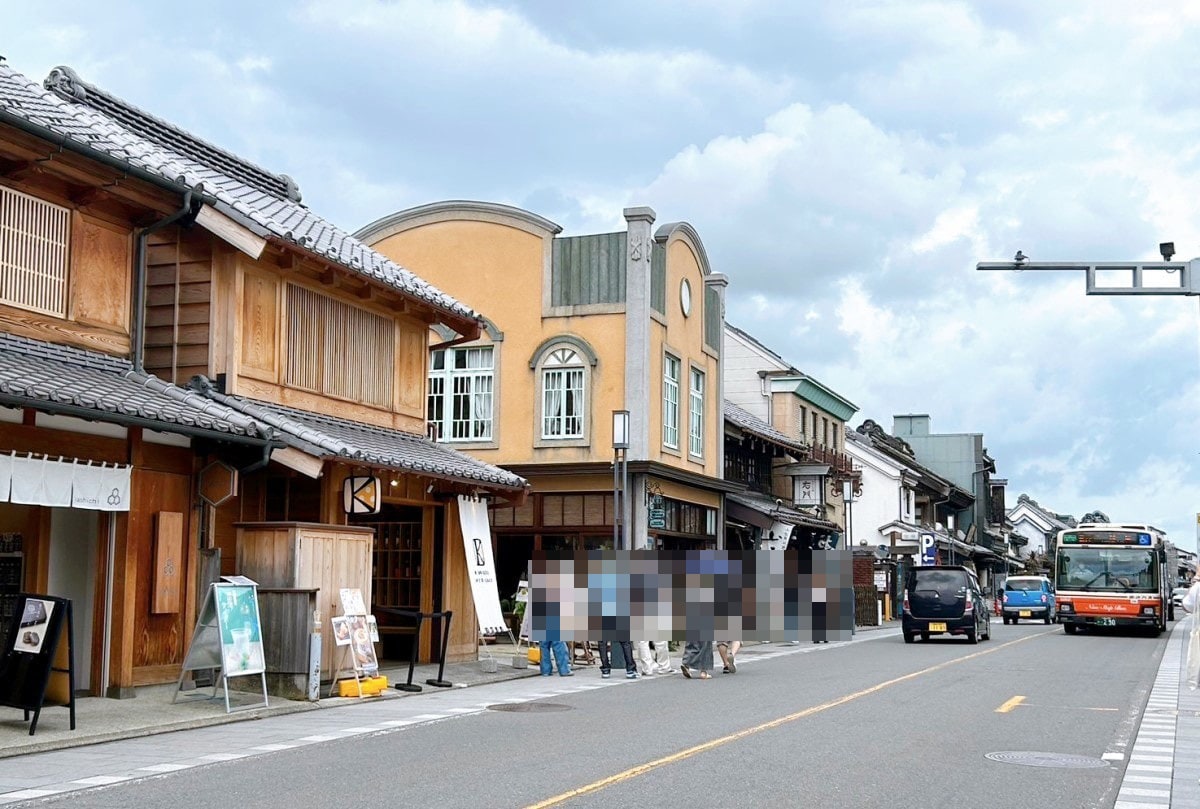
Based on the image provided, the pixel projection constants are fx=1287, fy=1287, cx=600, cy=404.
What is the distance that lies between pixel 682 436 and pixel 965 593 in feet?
26.7

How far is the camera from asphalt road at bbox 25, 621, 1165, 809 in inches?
368

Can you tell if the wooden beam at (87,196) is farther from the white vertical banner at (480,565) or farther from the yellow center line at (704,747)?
the yellow center line at (704,747)

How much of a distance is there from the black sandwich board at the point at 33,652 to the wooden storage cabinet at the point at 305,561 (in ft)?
13.1

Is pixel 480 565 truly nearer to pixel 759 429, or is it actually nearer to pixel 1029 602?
pixel 759 429

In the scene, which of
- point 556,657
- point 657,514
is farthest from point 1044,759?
point 657,514

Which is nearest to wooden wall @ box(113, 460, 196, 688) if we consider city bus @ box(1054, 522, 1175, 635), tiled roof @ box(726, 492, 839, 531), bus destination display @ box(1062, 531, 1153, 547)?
tiled roof @ box(726, 492, 839, 531)

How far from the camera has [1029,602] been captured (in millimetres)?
51375

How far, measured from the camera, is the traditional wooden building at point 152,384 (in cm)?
1434

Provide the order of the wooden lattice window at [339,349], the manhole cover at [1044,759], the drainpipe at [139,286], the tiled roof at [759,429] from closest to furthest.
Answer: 1. the manhole cover at [1044,759]
2. the drainpipe at [139,286]
3. the wooden lattice window at [339,349]
4. the tiled roof at [759,429]

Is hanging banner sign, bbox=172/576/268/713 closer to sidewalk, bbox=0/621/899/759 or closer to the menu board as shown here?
the menu board

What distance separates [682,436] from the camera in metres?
32.8

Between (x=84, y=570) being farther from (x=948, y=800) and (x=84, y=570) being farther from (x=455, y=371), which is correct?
(x=455, y=371)

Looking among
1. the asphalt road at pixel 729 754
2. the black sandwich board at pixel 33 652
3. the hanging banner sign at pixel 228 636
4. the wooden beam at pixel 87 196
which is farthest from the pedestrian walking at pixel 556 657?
the wooden beam at pixel 87 196

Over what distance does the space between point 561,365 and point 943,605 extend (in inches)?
446
